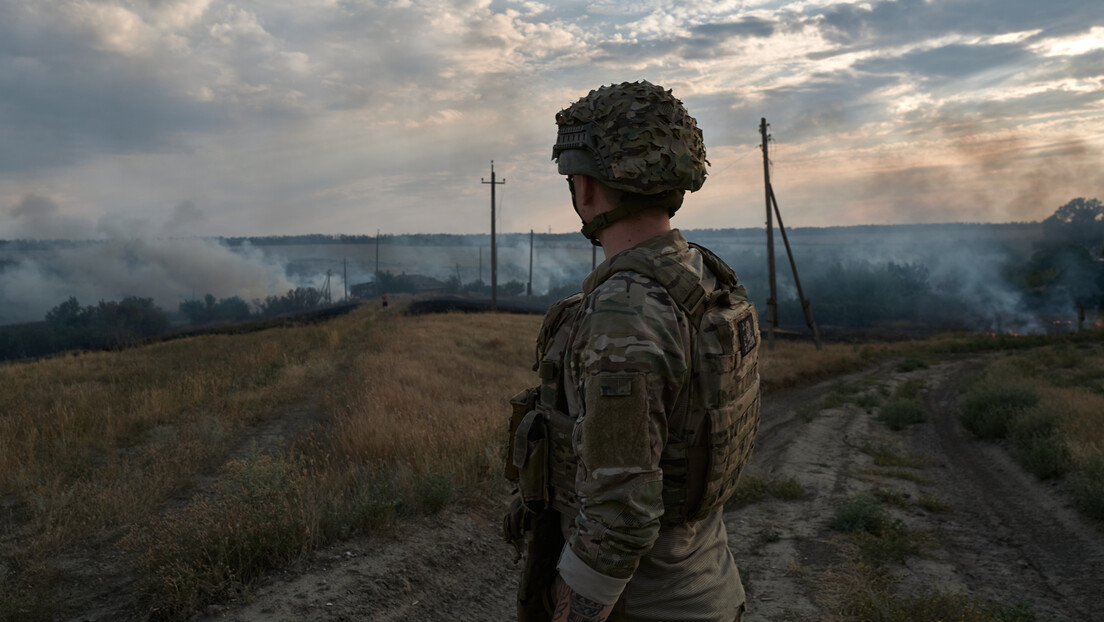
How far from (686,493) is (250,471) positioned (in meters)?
4.77

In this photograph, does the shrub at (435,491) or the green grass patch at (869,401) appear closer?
the shrub at (435,491)

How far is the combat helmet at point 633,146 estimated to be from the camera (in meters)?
1.70

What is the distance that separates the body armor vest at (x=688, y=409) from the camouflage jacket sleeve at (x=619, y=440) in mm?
138

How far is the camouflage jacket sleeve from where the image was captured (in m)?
1.39

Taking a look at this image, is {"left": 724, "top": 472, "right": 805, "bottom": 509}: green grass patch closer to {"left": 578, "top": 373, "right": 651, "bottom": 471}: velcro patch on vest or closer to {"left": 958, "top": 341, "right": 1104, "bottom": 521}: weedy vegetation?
{"left": 958, "top": 341, "right": 1104, "bottom": 521}: weedy vegetation

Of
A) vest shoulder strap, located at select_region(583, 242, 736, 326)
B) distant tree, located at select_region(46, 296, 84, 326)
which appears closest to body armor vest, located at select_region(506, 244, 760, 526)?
vest shoulder strap, located at select_region(583, 242, 736, 326)

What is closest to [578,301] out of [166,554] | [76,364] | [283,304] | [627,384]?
[627,384]

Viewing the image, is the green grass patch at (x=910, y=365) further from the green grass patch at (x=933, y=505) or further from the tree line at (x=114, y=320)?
the tree line at (x=114, y=320)

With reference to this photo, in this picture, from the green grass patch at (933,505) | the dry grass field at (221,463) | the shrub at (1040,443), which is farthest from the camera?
the shrub at (1040,443)

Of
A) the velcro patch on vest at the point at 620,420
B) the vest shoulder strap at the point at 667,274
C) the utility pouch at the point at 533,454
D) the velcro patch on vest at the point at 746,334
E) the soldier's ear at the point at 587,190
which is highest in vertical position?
the soldier's ear at the point at 587,190

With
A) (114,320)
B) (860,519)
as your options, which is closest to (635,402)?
(860,519)

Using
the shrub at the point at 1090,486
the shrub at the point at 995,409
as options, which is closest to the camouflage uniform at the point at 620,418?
the shrub at the point at 1090,486

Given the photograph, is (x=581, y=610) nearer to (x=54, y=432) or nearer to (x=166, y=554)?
(x=166, y=554)

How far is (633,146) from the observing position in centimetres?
170
